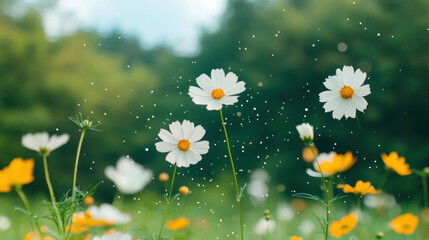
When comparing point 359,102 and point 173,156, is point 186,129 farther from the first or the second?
point 359,102

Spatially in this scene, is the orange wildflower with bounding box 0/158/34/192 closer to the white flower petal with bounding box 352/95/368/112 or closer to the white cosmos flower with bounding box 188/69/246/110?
the white cosmos flower with bounding box 188/69/246/110

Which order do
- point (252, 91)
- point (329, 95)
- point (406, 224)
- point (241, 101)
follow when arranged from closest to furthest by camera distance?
point (329, 95) < point (406, 224) < point (241, 101) < point (252, 91)

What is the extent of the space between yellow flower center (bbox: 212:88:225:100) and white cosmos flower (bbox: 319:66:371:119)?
19cm

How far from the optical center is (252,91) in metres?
7.44

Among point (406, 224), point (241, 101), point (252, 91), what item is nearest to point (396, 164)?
point (406, 224)

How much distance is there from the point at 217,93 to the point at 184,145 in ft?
0.37

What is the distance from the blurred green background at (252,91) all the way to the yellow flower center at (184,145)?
18.8 ft

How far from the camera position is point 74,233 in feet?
3.63

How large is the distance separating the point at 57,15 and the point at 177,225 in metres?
8.51

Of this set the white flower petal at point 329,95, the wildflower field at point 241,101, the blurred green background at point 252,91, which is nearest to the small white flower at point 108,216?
the white flower petal at point 329,95

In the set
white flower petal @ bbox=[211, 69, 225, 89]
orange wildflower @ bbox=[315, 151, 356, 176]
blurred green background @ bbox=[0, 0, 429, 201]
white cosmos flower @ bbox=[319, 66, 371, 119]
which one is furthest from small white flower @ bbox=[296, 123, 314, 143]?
blurred green background @ bbox=[0, 0, 429, 201]

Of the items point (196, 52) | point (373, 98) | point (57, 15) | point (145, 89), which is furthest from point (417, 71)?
point (57, 15)

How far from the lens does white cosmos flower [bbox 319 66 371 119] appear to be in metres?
0.87

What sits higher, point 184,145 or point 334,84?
point 334,84
